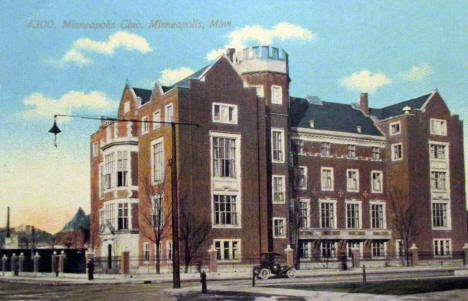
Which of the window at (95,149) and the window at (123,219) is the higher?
the window at (95,149)

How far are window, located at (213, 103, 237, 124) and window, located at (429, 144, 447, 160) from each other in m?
22.8

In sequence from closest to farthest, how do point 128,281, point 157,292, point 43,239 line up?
point 157,292
point 128,281
point 43,239

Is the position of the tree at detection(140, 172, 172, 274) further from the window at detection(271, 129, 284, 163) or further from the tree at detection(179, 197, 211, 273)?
the window at detection(271, 129, 284, 163)

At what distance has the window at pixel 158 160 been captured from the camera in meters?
52.1

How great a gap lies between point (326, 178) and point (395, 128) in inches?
366

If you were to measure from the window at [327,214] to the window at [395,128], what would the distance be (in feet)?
32.6

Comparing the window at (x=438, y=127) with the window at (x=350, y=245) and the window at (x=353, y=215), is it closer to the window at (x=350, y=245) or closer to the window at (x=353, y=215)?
the window at (x=353, y=215)

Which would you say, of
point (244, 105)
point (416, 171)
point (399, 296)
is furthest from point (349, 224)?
point (399, 296)

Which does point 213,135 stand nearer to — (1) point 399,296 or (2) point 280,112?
(2) point 280,112

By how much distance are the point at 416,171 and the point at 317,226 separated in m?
11.5

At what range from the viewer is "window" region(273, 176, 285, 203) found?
5632 cm

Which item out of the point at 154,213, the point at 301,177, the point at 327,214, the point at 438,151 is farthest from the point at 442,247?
the point at 154,213

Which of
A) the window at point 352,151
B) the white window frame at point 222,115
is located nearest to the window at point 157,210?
the white window frame at point 222,115

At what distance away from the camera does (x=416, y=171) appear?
63875 millimetres
